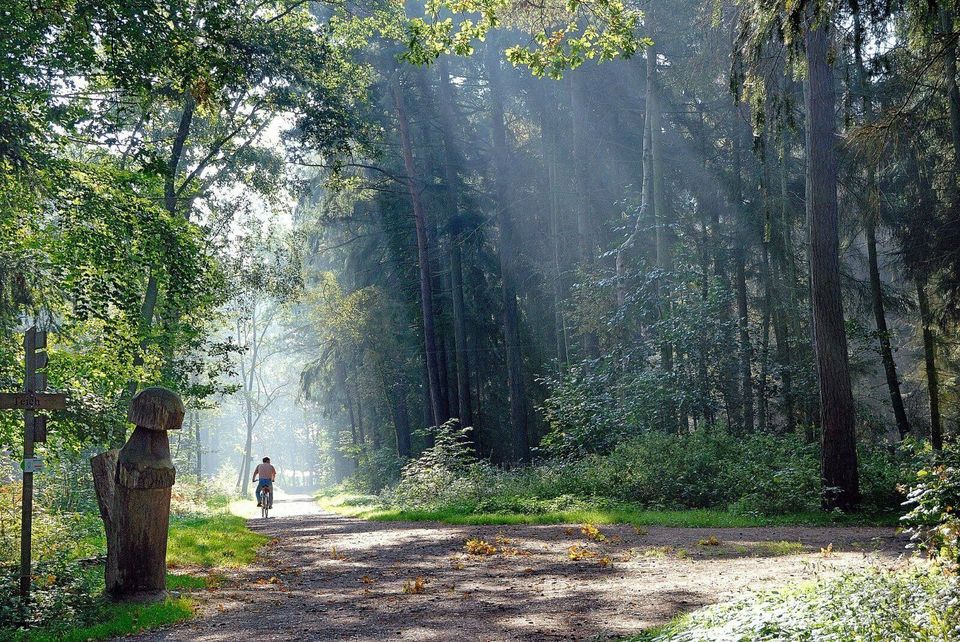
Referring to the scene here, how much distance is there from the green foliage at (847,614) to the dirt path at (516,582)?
3.89 feet

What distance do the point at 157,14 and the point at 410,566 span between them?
7.49 meters

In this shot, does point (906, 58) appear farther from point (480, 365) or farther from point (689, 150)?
point (480, 365)

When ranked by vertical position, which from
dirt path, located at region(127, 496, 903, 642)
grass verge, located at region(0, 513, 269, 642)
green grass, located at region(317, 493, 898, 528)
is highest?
grass verge, located at region(0, 513, 269, 642)

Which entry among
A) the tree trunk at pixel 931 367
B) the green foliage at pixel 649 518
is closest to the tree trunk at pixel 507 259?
the green foliage at pixel 649 518

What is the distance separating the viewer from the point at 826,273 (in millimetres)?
12719

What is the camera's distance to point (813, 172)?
42.1ft

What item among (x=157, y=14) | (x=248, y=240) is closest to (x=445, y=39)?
(x=157, y=14)

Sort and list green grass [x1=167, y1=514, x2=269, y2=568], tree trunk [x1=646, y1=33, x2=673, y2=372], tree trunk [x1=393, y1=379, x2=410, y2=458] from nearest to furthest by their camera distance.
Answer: green grass [x1=167, y1=514, x2=269, y2=568], tree trunk [x1=646, y1=33, x2=673, y2=372], tree trunk [x1=393, y1=379, x2=410, y2=458]

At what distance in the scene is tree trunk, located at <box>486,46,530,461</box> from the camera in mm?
26875

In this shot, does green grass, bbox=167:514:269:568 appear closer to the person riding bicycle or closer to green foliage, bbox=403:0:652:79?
green foliage, bbox=403:0:652:79

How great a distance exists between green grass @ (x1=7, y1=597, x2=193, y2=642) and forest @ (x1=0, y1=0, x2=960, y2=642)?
55 mm

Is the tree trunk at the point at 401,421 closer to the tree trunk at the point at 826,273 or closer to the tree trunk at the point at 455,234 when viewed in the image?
the tree trunk at the point at 455,234

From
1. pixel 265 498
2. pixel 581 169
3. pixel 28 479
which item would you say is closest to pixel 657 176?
pixel 581 169

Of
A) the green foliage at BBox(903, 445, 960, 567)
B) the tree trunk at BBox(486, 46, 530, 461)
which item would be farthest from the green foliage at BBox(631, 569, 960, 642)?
the tree trunk at BBox(486, 46, 530, 461)
